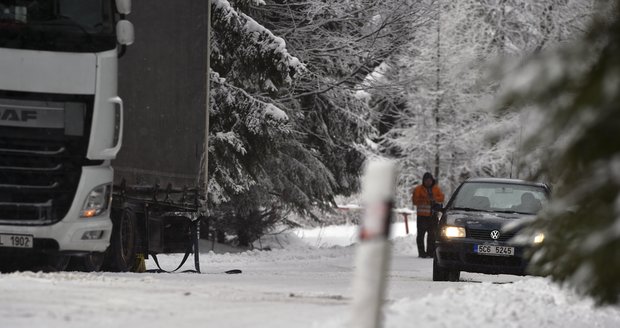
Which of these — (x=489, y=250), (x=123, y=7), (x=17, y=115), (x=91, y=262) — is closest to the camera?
(x=17, y=115)

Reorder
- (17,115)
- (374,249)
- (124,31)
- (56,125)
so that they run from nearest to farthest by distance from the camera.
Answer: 1. (374,249)
2. (17,115)
3. (56,125)
4. (124,31)

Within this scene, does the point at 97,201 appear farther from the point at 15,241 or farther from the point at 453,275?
the point at 453,275

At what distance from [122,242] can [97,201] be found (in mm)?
2114

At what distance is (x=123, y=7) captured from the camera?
13734 millimetres

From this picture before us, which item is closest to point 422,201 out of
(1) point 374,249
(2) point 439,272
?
(2) point 439,272

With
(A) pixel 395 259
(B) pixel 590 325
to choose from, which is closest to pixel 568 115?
(B) pixel 590 325

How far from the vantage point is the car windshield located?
17.9m

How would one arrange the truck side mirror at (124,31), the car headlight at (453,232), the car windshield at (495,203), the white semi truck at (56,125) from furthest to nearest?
the car windshield at (495,203) → the car headlight at (453,232) → the truck side mirror at (124,31) → the white semi truck at (56,125)

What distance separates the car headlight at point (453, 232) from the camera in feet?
55.9

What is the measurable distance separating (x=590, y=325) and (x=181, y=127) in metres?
6.55

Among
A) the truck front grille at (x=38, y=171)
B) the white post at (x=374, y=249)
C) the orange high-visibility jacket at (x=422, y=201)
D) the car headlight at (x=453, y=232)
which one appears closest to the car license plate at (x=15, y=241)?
the truck front grille at (x=38, y=171)

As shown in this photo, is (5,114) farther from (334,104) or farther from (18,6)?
(334,104)

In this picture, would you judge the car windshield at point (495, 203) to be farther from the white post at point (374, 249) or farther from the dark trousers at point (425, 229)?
the white post at point (374, 249)

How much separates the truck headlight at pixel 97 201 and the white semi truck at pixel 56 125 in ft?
0.03
